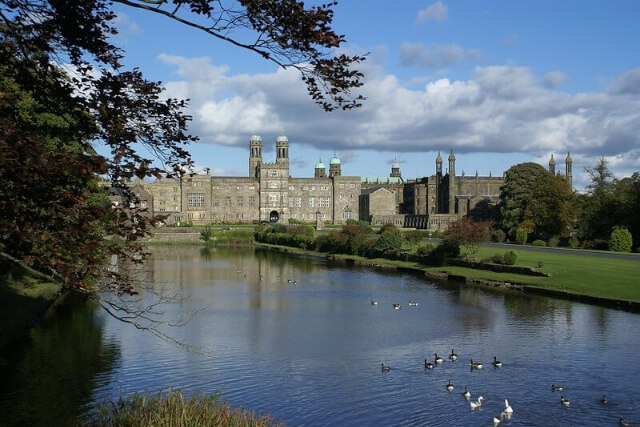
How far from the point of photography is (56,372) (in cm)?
2005

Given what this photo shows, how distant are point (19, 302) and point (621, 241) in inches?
1878

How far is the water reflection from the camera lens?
1644cm

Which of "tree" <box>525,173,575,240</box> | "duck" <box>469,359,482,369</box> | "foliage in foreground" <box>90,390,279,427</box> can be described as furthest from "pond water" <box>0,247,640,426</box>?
"tree" <box>525,173,575,240</box>

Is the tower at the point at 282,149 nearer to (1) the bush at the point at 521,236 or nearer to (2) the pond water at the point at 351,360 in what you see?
(1) the bush at the point at 521,236

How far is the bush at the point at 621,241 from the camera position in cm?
5638

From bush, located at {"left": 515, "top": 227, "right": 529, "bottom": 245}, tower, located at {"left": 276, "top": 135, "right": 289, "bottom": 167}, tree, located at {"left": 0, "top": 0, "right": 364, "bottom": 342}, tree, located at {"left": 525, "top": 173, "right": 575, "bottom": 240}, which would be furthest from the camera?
tower, located at {"left": 276, "top": 135, "right": 289, "bottom": 167}

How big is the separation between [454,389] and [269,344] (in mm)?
8157

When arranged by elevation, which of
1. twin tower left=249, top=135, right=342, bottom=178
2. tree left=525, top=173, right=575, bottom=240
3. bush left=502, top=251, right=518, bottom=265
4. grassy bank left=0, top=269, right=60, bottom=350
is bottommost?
grassy bank left=0, top=269, right=60, bottom=350

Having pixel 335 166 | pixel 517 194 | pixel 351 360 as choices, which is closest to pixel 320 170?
pixel 335 166

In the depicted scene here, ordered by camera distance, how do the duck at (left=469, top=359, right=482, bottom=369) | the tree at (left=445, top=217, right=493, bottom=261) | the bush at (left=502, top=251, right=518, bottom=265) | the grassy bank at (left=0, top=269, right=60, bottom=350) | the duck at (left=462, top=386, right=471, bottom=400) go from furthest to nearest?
the tree at (left=445, top=217, right=493, bottom=261) → the bush at (left=502, top=251, right=518, bottom=265) → the grassy bank at (left=0, top=269, right=60, bottom=350) → the duck at (left=469, top=359, right=482, bottom=369) → the duck at (left=462, top=386, right=471, bottom=400)

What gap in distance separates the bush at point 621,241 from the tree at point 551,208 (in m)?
12.3

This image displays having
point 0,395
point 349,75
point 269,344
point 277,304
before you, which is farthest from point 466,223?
point 349,75

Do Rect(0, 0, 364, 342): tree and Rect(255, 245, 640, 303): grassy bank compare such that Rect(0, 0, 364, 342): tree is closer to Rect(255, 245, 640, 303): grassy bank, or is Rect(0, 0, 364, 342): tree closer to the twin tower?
Rect(255, 245, 640, 303): grassy bank

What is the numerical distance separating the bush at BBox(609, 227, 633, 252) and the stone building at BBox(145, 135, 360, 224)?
79.8 metres
